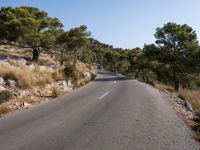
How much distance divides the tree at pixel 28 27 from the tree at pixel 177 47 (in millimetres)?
15003

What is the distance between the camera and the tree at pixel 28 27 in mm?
32844

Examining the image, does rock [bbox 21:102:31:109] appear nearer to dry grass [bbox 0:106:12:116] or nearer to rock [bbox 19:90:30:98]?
dry grass [bbox 0:106:12:116]

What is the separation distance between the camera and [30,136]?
7895mm

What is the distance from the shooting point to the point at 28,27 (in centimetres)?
3309

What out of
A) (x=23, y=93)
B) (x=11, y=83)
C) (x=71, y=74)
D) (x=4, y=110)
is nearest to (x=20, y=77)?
(x=11, y=83)

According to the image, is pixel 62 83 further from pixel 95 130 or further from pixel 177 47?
pixel 177 47

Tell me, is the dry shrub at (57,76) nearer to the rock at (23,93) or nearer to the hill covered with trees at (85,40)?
the rock at (23,93)

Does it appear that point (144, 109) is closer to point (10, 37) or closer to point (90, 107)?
point (90, 107)

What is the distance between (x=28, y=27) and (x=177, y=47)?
66.7 feet

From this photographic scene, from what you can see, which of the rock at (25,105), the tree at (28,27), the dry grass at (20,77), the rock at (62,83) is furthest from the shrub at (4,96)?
the tree at (28,27)

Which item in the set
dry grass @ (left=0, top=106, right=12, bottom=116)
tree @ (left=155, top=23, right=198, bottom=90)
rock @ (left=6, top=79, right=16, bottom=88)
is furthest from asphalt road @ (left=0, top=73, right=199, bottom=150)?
tree @ (left=155, top=23, right=198, bottom=90)

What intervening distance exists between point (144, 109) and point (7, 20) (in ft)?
95.7

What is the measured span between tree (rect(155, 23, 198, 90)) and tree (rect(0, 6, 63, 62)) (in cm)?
1500

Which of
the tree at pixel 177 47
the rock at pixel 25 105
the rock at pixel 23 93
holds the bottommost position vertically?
the rock at pixel 25 105
